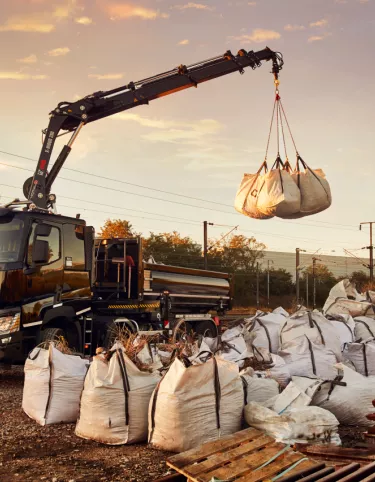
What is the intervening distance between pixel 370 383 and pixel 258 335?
269cm

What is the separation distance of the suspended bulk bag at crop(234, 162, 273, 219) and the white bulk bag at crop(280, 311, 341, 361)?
149 centimetres

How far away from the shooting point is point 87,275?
888 centimetres

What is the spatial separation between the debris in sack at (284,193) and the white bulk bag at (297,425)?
3220 millimetres

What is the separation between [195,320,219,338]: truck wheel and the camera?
1183 centimetres

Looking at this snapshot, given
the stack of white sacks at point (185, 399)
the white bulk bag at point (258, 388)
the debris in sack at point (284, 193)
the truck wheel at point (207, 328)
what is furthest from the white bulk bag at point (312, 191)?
the truck wheel at point (207, 328)

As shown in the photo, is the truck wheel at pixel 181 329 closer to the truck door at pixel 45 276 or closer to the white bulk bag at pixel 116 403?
the truck door at pixel 45 276

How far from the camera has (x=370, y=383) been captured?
18.3 ft

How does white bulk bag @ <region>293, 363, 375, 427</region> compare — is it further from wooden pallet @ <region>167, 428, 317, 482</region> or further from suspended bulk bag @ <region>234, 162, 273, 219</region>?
suspended bulk bag @ <region>234, 162, 273, 219</region>

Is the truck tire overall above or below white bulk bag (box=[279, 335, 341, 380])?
above

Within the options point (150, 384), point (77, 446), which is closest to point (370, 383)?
point (150, 384)

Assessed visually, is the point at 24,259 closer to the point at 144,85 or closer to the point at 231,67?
the point at 144,85

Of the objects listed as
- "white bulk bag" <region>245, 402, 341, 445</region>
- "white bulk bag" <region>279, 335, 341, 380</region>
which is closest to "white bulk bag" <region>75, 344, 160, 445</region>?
"white bulk bag" <region>245, 402, 341, 445</region>

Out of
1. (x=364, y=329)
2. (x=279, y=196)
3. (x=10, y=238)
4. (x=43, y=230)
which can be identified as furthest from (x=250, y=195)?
(x=10, y=238)

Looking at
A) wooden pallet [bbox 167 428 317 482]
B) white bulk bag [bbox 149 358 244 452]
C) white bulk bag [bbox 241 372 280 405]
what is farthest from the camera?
white bulk bag [bbox 241 372 280 405]
